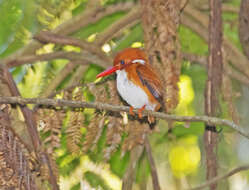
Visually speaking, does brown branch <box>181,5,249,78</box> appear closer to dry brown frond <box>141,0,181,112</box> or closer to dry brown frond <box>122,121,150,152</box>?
dry brown frond <box>141,0,181,112</box>

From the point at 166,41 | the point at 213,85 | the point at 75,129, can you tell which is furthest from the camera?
the point at 213,85

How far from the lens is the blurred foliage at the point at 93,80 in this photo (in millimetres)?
3574

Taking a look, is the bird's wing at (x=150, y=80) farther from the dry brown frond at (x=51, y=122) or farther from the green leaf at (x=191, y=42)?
the green leaf at (x=191, y=42)

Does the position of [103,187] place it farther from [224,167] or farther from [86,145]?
[224,167]

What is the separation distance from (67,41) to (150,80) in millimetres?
919

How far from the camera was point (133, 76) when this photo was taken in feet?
9.95

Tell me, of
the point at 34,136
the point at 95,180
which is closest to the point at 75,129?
the point at 34,136

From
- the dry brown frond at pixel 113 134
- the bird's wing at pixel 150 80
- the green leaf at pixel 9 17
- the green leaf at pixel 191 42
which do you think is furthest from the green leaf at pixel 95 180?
the green leaf at pixel 191 42


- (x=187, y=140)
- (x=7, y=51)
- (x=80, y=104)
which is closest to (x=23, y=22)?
(x=7, y=51)

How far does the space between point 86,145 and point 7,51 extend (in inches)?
54.6

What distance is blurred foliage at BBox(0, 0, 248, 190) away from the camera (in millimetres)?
3574

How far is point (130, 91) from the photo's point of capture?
298cm

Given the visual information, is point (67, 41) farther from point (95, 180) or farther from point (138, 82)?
point (95, 180)

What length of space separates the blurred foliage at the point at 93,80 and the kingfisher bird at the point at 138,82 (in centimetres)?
45
